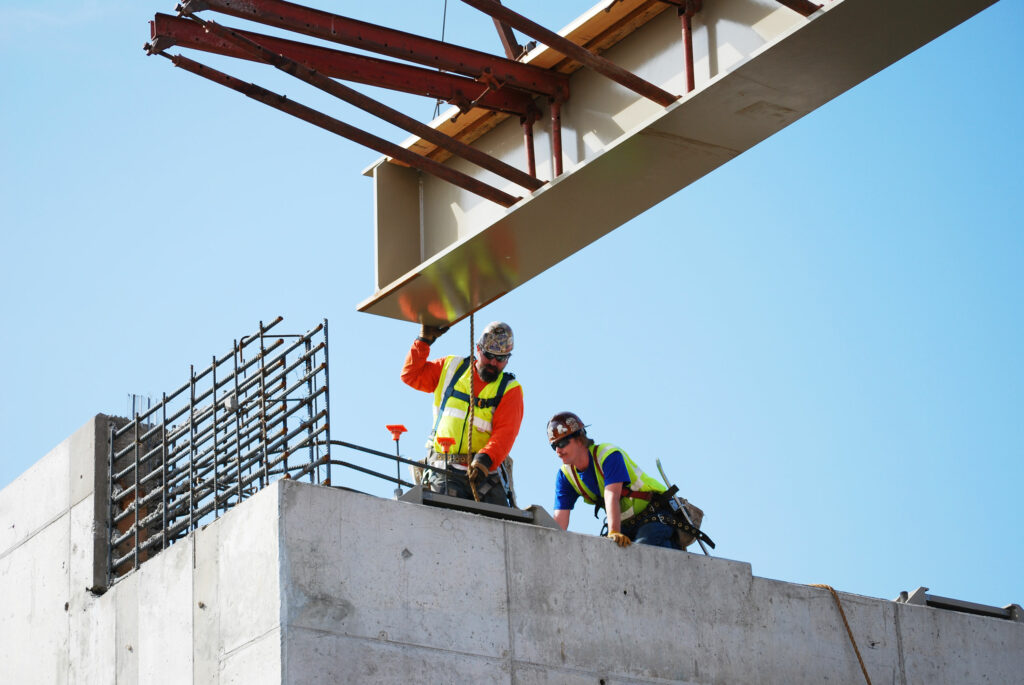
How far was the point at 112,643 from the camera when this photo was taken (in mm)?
10719

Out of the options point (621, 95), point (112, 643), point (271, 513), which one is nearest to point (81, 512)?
point (112, 643)

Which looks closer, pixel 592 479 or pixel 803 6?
pixel 803 6

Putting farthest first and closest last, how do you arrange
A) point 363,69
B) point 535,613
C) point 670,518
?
1. point 670,518
2. point 363,69
3. point 535,613

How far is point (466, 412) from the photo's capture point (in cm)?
1190

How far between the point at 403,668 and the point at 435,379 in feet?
11.8

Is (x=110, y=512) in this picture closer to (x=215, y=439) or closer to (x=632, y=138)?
(x=215, y=439)

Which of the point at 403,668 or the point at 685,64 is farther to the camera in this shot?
the point at 685,64

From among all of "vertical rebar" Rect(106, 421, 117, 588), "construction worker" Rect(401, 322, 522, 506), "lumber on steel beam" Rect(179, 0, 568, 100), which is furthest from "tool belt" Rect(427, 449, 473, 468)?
"lumber on steel beam" Rect(179, 0, 568, 100)

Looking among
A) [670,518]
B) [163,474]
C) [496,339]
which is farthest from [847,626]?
[163,474]

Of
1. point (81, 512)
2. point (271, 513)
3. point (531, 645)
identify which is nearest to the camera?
point (271, 513)

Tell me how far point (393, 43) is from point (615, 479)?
3.64 meters

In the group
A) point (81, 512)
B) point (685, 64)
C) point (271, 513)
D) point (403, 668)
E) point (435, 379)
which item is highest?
point (685, 64)

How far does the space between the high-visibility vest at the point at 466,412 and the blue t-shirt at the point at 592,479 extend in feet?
2.46

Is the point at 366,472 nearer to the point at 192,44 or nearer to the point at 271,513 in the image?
the point at 271,513
